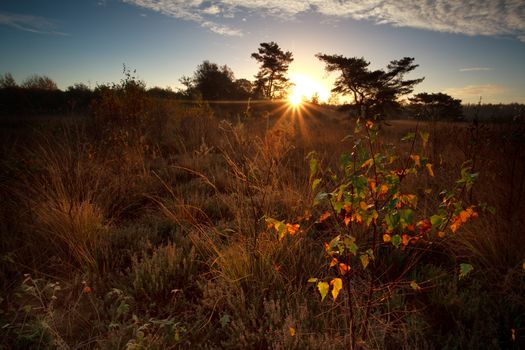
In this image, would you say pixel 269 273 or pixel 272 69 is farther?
pixel 272 69

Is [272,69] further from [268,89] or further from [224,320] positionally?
[224,320]

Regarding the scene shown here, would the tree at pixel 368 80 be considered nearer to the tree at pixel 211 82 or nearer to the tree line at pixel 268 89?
the tree line at pixel 268 89

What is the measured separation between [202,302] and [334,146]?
258 inches

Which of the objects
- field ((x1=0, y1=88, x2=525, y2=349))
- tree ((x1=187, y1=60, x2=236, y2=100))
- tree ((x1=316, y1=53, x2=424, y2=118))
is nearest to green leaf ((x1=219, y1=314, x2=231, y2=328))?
field ((x1=0, y1=88, x2=525, y2=349))

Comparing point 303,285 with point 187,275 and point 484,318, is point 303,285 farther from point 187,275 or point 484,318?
point 484,318

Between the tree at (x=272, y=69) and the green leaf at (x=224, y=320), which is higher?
the tree at (x=272, y=69)

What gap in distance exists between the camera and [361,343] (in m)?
1.69

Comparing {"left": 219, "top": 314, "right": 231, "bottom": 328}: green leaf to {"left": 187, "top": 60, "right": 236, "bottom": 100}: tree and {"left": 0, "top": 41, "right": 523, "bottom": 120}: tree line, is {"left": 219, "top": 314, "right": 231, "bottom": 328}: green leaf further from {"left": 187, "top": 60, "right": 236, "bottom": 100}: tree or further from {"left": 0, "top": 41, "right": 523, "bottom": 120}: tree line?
{"left": 187, "top": 60, "right": 236, "bottom": 100}: tree

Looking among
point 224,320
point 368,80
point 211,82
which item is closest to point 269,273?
point 224,320

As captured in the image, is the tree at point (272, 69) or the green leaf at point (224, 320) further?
the tree at point (272, 69)

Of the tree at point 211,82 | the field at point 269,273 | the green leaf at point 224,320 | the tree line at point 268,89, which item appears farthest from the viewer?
the tree at point 211,82

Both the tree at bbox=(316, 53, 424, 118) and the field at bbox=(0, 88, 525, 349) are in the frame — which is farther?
the tree at bbox=(316, 53, 424, 118)

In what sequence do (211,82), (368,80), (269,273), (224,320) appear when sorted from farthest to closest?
(211,82) < (368,80) < (269,273) < (224,320)

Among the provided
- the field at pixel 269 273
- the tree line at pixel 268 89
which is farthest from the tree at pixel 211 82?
the field at pixel 269 273
